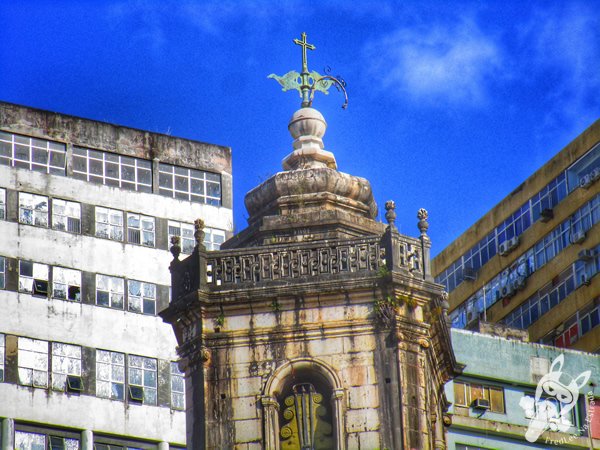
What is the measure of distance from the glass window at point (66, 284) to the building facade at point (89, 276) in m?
0.03

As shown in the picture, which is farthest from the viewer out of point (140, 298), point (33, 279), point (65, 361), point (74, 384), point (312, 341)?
point (140, 298)

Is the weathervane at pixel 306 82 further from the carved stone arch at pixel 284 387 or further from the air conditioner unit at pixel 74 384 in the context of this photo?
the air conditioner unit at pixel 74 384

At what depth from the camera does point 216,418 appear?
4200 cm

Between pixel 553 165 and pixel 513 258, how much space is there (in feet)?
12.8

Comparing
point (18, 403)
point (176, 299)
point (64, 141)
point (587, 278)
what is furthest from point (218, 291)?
point (587, 278)

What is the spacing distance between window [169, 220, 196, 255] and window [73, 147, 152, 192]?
5.01 feet

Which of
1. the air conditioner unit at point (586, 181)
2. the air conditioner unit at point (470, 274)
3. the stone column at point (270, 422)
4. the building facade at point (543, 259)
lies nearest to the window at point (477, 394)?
the building facade at point (543, 259)

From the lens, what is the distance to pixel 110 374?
7212cm

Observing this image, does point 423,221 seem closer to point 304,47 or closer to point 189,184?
point 304,47

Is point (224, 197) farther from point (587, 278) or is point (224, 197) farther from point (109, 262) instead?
point (587, 278)

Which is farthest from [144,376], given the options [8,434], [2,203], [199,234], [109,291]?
[199,234]

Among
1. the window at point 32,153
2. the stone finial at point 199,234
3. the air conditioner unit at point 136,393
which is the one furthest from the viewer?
the window at point 32,153

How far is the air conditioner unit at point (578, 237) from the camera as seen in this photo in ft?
267

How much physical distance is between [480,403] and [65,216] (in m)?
15.9
